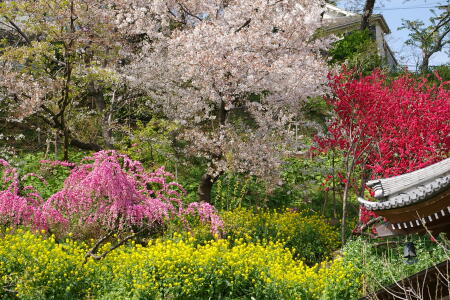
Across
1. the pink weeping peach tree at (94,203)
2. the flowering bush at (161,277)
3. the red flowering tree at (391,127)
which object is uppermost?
the red flowering tree at (391,127)

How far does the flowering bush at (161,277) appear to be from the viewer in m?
7.66

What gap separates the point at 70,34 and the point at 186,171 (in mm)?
5791

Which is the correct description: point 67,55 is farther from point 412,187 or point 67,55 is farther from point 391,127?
point 412,187

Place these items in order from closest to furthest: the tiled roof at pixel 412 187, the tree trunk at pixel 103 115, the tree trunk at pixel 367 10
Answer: the tiled roof at pixel 412 187
the tree trunk at pixel 103 115
the tree trunk at pixel 367 10

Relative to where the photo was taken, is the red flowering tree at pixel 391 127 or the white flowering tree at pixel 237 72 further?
the white flowering tree at pixel 237 72

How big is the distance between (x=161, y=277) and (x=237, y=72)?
17.1 feet

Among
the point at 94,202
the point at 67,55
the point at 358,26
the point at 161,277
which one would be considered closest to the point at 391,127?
the point at 161,277

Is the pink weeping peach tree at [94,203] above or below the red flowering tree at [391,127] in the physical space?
below

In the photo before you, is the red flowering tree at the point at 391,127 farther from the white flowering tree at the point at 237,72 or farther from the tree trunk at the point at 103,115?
the tree trunk at the point at 103,115

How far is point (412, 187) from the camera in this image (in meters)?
6.78

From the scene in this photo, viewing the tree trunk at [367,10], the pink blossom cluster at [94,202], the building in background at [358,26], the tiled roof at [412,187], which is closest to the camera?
the tiled roof at [412,187]

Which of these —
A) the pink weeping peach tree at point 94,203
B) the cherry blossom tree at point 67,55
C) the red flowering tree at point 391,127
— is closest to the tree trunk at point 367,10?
the red flowering tree at point 391,127

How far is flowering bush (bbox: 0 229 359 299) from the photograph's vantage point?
766 centimetres

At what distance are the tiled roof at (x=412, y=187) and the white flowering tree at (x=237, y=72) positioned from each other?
4.74 meters
